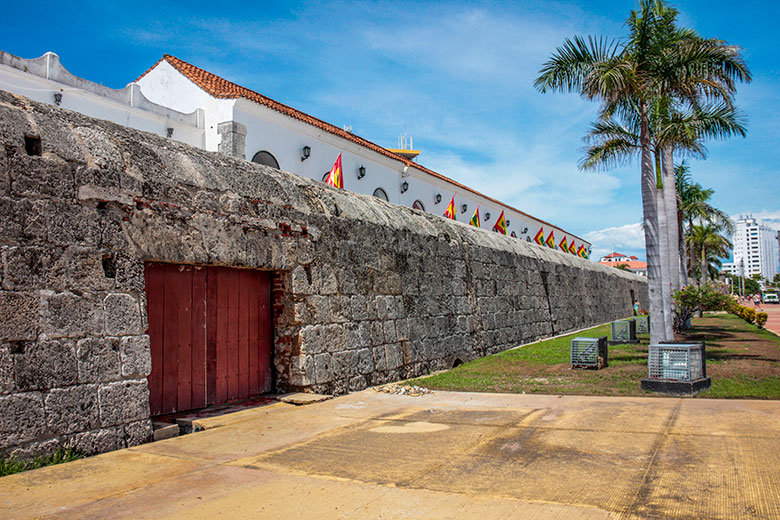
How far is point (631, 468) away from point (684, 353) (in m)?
3.97

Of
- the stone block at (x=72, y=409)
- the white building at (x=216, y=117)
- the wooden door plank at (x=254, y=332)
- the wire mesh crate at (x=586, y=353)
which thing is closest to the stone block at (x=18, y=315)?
the stone block at (x=72, y=409)

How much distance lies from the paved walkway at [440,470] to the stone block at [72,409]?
304 mm

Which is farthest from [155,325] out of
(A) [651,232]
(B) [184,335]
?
(A) [651,232]

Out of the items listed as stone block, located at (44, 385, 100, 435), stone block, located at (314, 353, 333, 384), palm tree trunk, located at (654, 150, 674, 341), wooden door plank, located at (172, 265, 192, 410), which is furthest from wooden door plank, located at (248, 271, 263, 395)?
palm tree trunk, located at (654, 150, 674, 341)

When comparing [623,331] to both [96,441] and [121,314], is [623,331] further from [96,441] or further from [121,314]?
[96,441]

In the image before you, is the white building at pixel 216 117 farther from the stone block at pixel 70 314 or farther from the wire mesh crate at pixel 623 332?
the stone block at pixel 70 314

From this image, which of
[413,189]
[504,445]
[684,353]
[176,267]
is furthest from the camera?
[413,189]

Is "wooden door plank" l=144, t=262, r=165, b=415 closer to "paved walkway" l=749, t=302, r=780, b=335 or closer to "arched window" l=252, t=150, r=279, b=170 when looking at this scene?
"arched window" l=252, t=150, r=279, b=170

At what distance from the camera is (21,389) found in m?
4.52

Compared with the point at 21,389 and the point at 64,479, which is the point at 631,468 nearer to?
the point at 64,479

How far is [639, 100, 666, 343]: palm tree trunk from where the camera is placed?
11.8m

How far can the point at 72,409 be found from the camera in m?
4.82

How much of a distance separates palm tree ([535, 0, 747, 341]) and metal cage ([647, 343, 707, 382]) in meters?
4.19

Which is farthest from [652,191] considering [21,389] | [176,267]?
[21,389]
